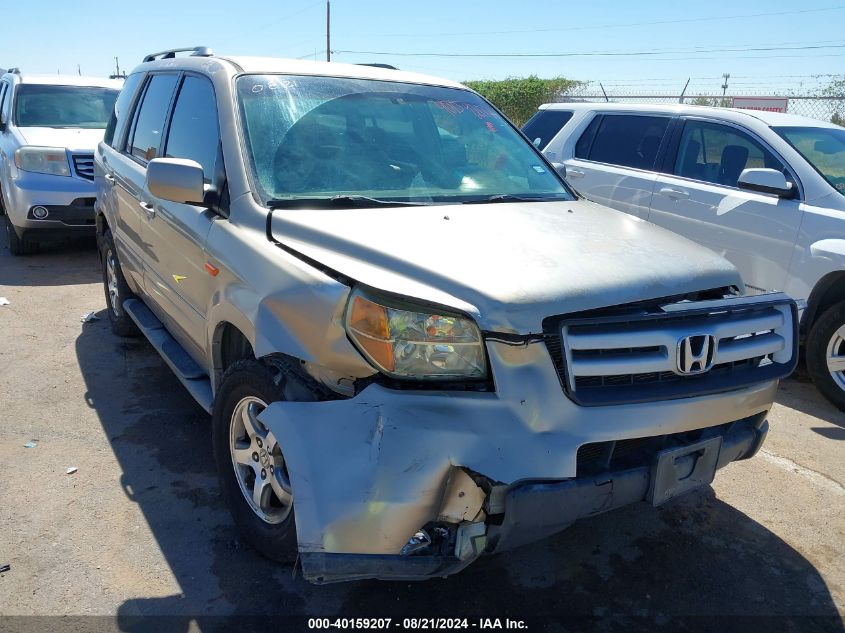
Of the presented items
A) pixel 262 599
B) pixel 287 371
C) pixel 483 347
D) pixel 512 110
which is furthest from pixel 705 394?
pixel 512 110

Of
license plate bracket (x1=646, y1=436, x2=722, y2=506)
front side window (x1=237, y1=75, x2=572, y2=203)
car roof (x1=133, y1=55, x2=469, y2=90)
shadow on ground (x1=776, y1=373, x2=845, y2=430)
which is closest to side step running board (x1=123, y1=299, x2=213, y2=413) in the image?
front side window (x1=237, y1=75, x2=572, y2=203)

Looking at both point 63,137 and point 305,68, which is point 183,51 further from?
point 63,137

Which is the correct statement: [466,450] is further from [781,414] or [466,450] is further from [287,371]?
[781,414]

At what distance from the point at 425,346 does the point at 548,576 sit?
1.32 m

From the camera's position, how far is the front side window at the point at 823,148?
5.38m

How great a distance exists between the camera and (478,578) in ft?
9.83

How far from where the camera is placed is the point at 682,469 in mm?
2568

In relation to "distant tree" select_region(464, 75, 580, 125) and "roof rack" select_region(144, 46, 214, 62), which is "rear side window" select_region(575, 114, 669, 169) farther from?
"distant tree" select_region(464, 75, 580, 125)

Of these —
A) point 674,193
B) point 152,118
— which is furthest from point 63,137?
point 674,193

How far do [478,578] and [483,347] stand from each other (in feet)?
3.92

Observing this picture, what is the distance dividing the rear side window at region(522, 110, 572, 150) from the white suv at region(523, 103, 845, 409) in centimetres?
28

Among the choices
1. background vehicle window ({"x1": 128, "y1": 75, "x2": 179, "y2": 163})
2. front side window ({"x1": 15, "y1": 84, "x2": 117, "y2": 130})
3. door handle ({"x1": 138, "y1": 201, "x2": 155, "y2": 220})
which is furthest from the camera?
front side window ({"x1": 15, "y1": 84, "x2": 117, "y2": 130})

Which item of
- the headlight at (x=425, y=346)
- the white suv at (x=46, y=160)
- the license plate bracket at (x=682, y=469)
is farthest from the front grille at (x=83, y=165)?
the license plate bracket at (x=682, y=469)

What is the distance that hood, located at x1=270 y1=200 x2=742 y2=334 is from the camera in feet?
7.69
